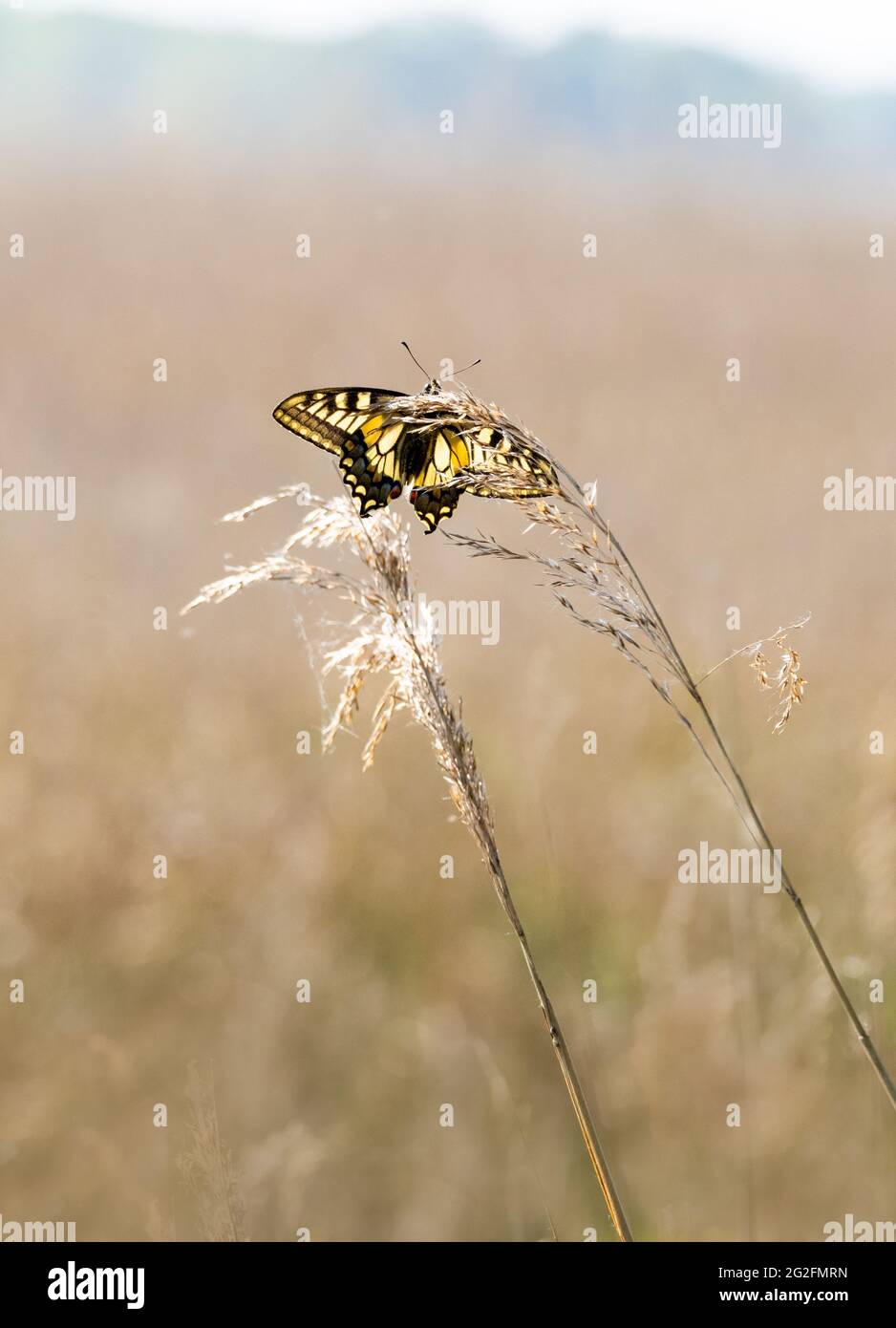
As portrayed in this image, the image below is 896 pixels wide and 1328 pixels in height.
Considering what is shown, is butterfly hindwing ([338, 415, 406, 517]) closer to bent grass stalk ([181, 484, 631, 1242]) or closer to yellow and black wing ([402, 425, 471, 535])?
yellow and black wing ([402, 425, 471, 535])

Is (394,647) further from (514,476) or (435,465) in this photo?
(435,465)

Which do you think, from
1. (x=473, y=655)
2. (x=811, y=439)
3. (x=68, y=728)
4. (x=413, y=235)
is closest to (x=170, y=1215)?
(x=68, y=728)

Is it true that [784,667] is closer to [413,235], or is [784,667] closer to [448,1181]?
[448,1181]

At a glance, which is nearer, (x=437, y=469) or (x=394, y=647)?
(x=394, y=647)

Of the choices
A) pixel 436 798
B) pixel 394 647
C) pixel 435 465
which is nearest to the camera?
pixel 394 647

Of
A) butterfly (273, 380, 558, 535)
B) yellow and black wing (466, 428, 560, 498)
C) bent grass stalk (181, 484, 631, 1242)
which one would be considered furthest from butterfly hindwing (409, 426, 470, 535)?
yellow and black wing (466, 428, 560, 498)

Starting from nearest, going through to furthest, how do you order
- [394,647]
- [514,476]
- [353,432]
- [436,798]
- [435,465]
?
[514,476] → [394,647] → [353,432] → [435,465] → [436,798]

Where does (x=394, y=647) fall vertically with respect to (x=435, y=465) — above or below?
below

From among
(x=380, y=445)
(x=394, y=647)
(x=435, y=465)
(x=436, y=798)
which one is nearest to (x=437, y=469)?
(x=435, y=465)
